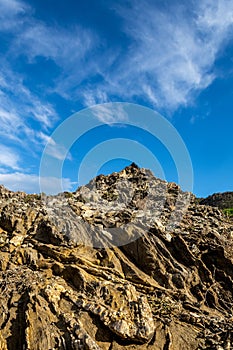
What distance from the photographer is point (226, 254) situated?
1417 centimetres

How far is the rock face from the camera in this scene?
9359mm

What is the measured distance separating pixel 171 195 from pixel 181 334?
12.9 m

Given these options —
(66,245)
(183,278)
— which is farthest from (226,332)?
(66,245)

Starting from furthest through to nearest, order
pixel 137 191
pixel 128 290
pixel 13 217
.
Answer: pixel 137 191
pixel 13 217
pixel 128 290

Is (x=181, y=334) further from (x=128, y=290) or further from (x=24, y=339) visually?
(x=24, y=339)

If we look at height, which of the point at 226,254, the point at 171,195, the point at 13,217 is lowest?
the point at 226,254

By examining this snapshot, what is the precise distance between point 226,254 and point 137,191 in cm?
858

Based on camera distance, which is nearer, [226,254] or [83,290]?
[83,290]

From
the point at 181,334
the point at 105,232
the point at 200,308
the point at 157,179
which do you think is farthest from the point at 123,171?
the point at 181,334

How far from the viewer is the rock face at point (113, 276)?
9.36 m

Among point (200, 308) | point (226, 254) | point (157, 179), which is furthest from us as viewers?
point (157, 179)

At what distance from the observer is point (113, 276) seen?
12312mm

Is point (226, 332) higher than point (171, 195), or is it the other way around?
point (171, 195)

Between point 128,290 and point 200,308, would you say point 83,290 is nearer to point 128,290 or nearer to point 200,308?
point 128,290
